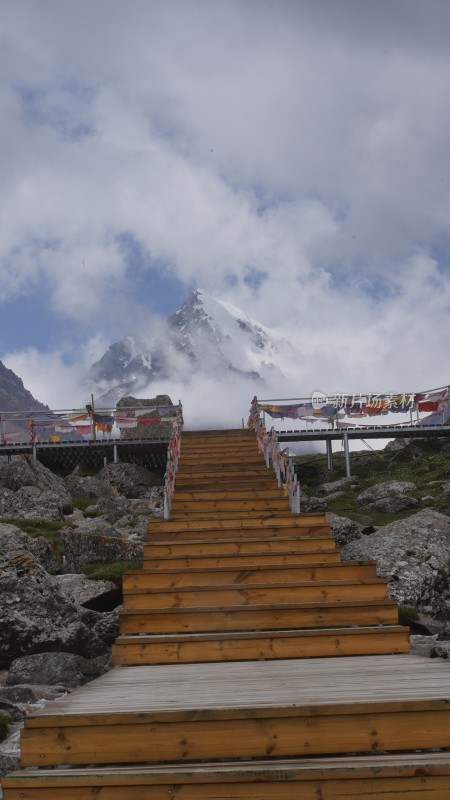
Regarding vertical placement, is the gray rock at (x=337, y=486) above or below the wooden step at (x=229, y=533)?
above

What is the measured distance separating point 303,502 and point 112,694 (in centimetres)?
2027

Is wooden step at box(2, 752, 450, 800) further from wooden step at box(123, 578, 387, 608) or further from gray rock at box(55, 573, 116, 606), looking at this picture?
gray rock at box(55, 573, 116, 606)

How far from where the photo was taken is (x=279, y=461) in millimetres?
17250

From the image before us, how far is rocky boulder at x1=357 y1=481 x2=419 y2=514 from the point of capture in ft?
82.9

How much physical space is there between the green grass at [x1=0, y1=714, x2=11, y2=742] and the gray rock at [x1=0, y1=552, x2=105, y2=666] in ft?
12.8

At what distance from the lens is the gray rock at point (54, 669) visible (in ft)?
37.1

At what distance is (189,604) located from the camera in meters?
10.3

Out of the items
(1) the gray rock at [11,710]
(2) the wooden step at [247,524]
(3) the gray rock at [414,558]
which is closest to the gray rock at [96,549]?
(2) the wooden step at [247,524]

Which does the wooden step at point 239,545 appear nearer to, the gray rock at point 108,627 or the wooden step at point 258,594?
the wooden step at point 258,594

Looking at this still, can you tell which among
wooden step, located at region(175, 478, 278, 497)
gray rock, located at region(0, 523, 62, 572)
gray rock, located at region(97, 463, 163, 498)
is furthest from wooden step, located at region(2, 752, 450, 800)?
gray rock, located at region(97, 463, 163, 498)

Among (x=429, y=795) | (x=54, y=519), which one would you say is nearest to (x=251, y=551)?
(x=429, y=795)

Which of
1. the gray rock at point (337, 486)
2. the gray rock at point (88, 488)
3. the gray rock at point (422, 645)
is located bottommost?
the gray rock at point (422, 645)

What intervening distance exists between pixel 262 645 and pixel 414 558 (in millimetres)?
7928

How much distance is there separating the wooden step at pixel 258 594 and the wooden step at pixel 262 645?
50.7 inches
